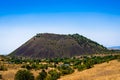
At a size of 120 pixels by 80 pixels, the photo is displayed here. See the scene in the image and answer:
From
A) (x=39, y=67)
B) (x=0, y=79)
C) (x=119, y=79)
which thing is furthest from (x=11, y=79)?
(x=119, y=79)

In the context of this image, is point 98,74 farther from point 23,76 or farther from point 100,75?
point 23,76

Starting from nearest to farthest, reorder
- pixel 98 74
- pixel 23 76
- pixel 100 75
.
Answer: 1. pixel 100 75
2. pixel 98 74
3. pixel 23 76

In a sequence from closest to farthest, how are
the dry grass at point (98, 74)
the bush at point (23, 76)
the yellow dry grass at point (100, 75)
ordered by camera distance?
the yellow dry grass at point (100, 75) → the dry grass at point (98, 74) → the bush at point (23, 76)

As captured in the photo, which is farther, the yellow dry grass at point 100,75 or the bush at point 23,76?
the bush at point 23,76

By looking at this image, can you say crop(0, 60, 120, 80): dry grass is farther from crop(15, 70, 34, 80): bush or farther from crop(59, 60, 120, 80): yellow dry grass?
crop(15, 70, 34, 80): bush

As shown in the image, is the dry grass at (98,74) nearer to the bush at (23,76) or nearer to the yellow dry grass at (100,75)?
the yellow dry grass at (100,75)

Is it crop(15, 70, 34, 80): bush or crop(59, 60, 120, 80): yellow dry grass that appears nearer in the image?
crop(59, 60, 120, 80): yellow dry grass

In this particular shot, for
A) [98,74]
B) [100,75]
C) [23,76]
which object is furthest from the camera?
[23,76]

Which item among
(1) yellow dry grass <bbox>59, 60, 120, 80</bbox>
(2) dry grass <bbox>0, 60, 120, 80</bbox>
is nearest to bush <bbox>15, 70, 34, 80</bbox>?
(2) dry grass <bbox>0, 60, 120, 80</bbox>

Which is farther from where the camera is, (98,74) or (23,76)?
(23,76)

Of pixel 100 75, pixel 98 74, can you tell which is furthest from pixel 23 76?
pixel 100 75

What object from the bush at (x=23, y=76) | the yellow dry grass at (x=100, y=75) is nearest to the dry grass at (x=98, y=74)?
the yellow dry grass at (x=100, y=75)

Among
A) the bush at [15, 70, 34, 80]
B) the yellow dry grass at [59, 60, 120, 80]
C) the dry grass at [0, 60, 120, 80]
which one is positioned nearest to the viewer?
the yellow dry grass at [59, 60, 120, 80]
